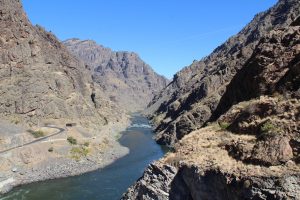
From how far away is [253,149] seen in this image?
92.4ft

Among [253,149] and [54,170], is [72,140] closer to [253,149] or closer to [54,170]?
[54,170]

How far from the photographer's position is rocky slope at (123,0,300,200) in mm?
25484

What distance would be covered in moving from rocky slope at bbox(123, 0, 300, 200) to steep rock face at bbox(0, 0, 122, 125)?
86143 mm

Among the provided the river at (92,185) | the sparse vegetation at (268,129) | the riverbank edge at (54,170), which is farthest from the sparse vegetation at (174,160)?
the riverbank edge at (54,170)

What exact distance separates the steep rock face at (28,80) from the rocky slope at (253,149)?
283 ft

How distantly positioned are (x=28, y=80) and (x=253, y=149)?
350 feet

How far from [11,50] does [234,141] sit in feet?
353

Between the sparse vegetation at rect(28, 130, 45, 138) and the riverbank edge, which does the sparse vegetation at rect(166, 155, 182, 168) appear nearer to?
the riverbank edge

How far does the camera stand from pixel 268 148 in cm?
2728

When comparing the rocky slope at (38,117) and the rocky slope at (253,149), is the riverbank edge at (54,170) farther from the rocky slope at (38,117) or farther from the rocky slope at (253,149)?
the rocky slope at (253,149)

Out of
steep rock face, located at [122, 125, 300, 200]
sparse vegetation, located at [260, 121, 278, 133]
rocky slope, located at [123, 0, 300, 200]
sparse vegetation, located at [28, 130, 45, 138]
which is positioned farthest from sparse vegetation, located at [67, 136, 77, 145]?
sparse vegetation, located at [260, 121, 278, 133]

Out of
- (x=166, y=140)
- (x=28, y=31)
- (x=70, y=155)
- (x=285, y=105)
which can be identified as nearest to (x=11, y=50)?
(x=28, y=31)

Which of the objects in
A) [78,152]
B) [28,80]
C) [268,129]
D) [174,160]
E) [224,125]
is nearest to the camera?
[268,129]

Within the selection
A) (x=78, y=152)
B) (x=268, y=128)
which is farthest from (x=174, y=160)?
(x=78, y=152)
